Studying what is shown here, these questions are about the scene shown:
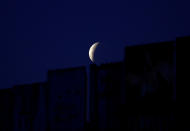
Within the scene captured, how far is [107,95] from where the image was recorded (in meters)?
5.72

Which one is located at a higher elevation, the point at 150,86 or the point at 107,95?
the point at 150,86

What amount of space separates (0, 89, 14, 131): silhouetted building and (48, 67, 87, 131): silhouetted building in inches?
28.8

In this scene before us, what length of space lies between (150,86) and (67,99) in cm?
100

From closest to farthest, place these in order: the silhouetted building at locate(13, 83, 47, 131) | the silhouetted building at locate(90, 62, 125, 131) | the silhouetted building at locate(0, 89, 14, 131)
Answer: the silhouetted building at locate(90, 62, 125, 131)
the silhouetted building at locate(13, 83, 47, 131)
the silhouetted building at locate(0, 89, 14, 131)

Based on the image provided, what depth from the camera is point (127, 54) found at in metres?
5.74

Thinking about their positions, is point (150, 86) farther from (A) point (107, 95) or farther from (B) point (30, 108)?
(B) point (30, 108)

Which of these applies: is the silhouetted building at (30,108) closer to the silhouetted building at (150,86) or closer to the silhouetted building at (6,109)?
the silhouetted building at (6,109)

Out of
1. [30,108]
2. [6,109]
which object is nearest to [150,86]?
[30,108]

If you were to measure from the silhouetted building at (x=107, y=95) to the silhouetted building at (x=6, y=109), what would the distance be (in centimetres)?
131

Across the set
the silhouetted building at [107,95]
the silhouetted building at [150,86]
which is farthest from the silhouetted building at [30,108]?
the silhouetted building at [150,86]

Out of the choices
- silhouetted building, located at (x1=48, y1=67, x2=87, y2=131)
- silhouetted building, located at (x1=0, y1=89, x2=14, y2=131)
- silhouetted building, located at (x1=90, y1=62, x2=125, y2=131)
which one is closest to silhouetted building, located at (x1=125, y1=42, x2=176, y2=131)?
→ silhouetted building, located at (x1=90, y1=62, x2=125, y2=131)

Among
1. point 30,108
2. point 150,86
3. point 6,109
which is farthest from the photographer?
point 6,109

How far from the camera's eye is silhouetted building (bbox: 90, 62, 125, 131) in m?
5.61

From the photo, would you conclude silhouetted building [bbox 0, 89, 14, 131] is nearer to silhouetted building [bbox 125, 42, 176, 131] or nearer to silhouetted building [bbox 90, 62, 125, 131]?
silhouetted building [bbox 90, 62, 125, 131]
